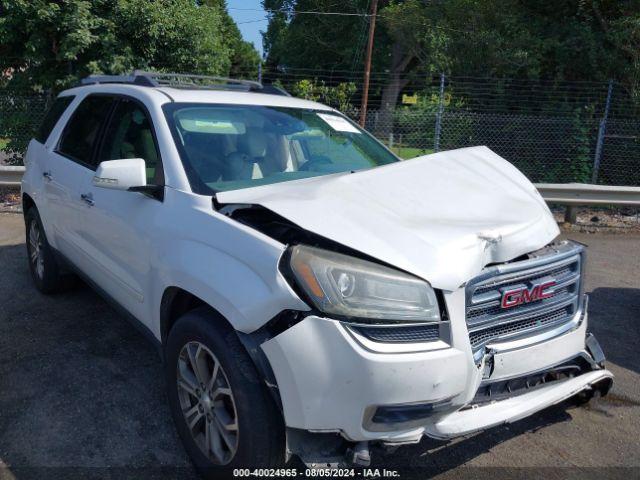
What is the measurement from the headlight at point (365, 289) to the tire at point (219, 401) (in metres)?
0.45

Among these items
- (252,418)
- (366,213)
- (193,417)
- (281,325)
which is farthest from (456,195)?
(193,417)

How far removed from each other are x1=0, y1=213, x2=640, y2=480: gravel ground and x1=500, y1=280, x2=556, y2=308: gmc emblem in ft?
2.98

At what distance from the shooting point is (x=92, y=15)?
9.34 m

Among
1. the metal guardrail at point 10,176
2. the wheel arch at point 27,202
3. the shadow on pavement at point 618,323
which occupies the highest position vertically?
the wheel arch at point 27,202

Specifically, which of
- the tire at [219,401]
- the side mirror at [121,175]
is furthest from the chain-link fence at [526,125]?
the tire at [219,401]

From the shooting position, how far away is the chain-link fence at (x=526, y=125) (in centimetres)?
1005

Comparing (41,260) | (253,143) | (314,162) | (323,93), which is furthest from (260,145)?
(323,93)

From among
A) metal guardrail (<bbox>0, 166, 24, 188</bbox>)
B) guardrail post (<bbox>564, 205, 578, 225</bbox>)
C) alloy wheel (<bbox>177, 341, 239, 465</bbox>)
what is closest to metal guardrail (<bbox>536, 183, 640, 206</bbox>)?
guardrail post (<bbox>564, 205, 578, 225</bbox>)

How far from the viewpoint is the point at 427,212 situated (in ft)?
8.56

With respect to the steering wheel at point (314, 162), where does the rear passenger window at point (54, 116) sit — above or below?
above

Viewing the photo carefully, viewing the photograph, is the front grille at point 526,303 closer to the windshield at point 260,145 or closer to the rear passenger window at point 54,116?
the windshield at point 260,145

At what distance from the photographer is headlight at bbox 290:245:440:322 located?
2.13 m

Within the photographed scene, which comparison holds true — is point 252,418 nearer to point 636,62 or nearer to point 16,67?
point 16,67

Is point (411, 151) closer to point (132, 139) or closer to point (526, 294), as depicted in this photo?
point (132, 139)
